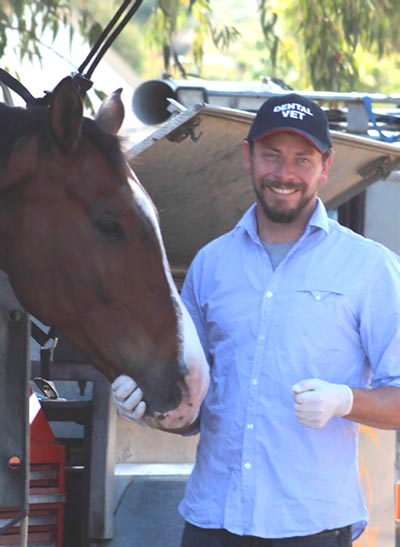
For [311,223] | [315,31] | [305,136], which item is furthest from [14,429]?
[315,31]

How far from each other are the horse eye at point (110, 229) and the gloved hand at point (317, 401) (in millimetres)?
606

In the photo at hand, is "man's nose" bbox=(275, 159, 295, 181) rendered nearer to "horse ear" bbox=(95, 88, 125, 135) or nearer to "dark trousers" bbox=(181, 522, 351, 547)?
"horse ear" bbox=(95, 88, 125, 135)

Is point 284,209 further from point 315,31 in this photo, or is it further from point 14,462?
point 315,31

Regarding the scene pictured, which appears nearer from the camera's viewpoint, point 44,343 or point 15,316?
point 15,316

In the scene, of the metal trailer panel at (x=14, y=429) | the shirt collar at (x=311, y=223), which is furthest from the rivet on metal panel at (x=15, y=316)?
the shirt collar at (x=311, y=223)

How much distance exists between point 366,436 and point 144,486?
0.78m

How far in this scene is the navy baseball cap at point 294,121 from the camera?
3.29 m

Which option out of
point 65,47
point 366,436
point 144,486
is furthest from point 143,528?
point 65,47

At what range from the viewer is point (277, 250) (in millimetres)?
3346

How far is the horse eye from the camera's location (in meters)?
3.22

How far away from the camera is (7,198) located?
3258 millimetres

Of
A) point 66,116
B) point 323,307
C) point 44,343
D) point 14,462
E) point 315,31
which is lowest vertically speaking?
point 14,462

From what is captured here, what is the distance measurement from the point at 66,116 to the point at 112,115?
371 millimetres

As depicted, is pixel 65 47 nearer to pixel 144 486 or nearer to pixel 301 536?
pixel 144 486
